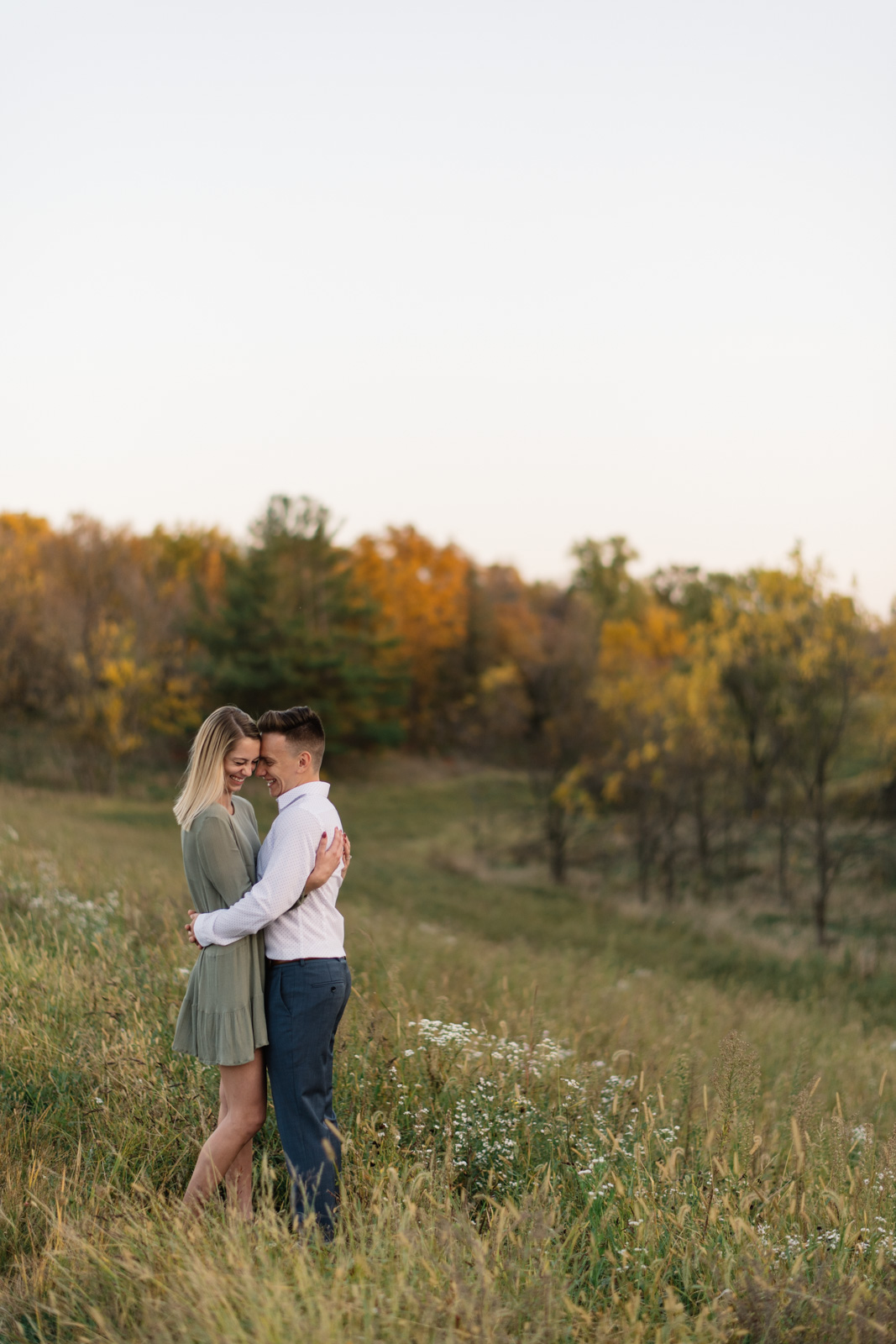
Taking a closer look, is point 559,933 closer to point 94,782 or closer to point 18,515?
point 94,782

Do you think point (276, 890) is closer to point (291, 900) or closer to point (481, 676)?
point (291, 900)

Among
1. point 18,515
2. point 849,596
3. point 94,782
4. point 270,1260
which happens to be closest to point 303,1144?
point 270,1260

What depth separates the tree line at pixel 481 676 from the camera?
62.8 ft

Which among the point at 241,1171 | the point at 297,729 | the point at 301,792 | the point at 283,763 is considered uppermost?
the point at 297,729

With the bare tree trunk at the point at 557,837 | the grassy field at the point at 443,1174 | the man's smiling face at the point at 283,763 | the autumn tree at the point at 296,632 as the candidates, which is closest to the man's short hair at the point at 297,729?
the man's smiling face at the point at 283,763

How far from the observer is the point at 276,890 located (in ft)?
10.3

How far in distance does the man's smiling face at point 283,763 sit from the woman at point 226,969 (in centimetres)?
6

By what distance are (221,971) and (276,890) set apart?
358 millimetres

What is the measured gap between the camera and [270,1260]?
262 centimetres

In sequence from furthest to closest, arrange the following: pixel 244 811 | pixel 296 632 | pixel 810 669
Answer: pixel 296 632, pixel 810 669, pixel 244 811

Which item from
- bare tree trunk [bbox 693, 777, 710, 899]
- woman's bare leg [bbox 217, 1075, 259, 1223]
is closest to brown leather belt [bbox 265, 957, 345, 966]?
woman's bare leg [bbox 217, 1075, 259, 1223]

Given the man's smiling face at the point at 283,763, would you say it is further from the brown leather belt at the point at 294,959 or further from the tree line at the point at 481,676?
the tree line at the point at 481,676

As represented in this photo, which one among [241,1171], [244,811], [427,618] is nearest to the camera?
[241,1171]

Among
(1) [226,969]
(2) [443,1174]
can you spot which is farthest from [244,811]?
(2) [443,1174]
